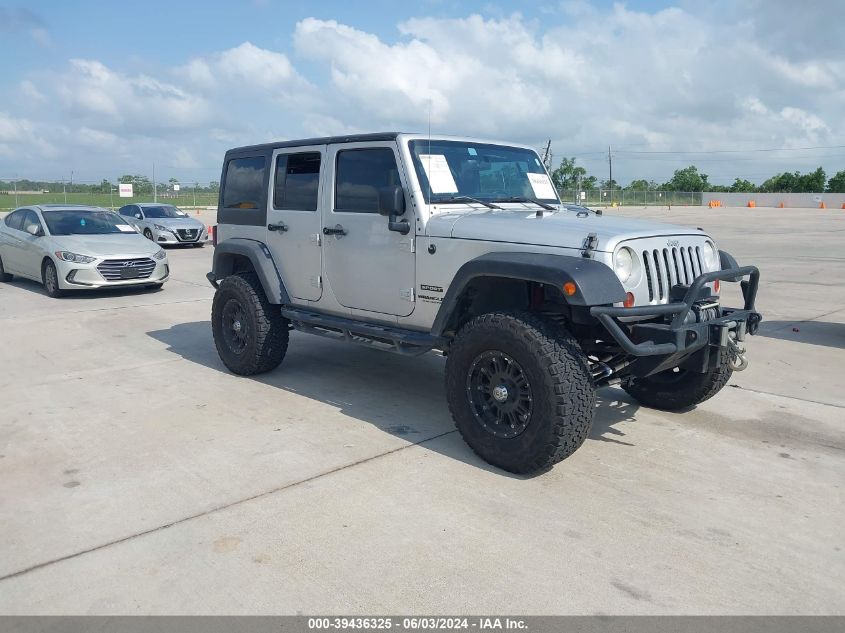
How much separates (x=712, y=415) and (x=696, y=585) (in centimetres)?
262

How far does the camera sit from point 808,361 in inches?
286

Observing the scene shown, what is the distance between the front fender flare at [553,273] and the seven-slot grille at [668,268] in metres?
0.40

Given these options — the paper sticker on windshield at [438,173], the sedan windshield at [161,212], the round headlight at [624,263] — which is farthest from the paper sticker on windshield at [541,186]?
the sedan windshield at [161,212]

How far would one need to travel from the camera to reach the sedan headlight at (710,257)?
4.83 metres

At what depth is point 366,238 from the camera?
543cm

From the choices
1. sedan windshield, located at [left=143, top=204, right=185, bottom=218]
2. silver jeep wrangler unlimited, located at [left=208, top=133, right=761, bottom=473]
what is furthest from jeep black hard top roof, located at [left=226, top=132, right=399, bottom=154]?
sedan windshield, located at [left=143, top=204, right=185, bottom=218]

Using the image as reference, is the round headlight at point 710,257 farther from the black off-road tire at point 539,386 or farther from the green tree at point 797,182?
the green tree at point 797,182

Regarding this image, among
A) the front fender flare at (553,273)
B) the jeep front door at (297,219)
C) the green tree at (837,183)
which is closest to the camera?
the front fender flare at (553,273)

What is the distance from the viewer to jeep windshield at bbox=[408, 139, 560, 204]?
516 cm

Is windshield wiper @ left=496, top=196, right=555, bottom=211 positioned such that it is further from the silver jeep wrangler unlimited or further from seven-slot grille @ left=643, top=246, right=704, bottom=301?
seven-slot grille @ left=643, top=246, right=704, bottom=301

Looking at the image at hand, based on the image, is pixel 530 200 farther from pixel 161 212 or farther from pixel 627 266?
pixel 161 212
